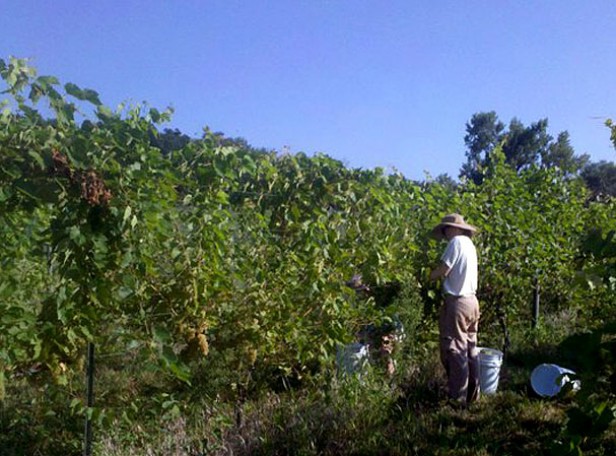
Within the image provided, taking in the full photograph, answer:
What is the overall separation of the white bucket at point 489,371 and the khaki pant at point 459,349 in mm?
129

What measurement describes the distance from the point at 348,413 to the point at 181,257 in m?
1.36

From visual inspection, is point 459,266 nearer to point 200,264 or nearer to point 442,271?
point 442,271

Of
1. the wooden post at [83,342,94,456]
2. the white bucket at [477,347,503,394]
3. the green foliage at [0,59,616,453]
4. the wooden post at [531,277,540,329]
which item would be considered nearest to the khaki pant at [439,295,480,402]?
the white bucket at [477,347,503,394]

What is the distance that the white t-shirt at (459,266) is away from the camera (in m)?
4.64

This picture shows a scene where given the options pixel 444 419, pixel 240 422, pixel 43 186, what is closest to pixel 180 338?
pixel 240 422

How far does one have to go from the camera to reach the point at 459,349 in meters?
4.64

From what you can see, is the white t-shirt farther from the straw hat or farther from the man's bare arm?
the straw hat

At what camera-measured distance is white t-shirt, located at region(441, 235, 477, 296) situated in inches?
183

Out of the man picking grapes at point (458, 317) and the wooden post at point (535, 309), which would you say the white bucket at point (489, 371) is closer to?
the man picking grapes at point (458, 317)

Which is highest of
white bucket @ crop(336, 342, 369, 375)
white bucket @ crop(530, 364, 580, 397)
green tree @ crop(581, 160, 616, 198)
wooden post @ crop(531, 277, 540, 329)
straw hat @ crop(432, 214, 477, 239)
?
green tree @ crop(581, 160, 616, 198)

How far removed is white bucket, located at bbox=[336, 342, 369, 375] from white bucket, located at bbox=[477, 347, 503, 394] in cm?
86

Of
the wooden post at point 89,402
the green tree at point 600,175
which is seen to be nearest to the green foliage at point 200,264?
the wooden post at point 89,402

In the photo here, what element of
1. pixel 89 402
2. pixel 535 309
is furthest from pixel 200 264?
pixel 535 309

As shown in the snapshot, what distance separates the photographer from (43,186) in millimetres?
2848
